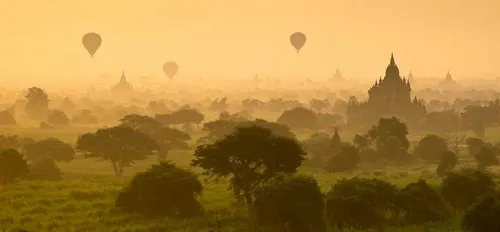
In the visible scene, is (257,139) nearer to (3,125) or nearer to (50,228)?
(50,228)

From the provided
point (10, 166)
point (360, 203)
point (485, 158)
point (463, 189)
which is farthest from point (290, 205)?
point (485, 158)

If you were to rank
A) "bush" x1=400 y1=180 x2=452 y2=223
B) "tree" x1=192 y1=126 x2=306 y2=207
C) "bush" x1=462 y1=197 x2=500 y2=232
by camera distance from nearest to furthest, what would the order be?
1. "bush" x1=462 y1=197 x2=500 y2=232
2. "bush" x1=400 y1=180 x2=452 y2=223
3. "tree" x1=192 y1=126 x2=306 y2=207

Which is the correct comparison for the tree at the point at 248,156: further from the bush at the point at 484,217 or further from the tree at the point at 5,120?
the tree at the point at 5,120

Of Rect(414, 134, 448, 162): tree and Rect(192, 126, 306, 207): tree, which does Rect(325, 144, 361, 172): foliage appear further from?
Rect(192, 126, 306, 207): tree

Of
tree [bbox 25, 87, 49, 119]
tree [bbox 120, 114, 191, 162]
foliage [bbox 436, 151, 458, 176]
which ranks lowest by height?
foliage [bbox 436, 151, 458, 176]

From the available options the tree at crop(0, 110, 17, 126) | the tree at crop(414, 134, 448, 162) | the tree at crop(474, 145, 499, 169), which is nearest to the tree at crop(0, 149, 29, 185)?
the tree at crop(474, 145, 499, 169)

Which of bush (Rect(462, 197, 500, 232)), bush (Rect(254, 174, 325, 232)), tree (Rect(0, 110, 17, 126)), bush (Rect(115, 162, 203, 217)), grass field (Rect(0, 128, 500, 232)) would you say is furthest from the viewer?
tree (Rect(0, 110, 17, 126))

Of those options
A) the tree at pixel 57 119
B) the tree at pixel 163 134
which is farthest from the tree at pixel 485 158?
the tree at pixel 57 119

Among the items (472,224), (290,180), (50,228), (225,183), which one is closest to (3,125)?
(225,183)
